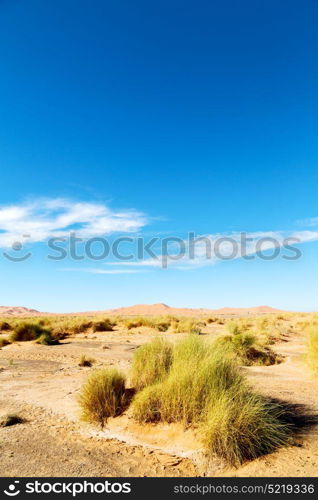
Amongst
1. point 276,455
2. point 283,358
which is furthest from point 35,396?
point 283,358

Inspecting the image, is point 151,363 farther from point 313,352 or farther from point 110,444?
point 313,352

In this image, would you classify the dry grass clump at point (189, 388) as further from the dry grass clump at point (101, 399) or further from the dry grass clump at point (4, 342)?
the dry grass clump at point (4, 342)

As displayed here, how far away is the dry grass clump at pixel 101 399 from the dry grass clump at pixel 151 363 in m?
0.54

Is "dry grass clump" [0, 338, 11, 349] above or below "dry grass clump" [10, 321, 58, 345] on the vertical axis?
below

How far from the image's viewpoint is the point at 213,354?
6816 millimetres

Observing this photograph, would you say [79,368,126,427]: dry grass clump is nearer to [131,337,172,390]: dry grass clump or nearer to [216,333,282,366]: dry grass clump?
[131,337,172,390]: dry grass clump

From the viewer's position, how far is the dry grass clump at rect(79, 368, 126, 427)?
677cm

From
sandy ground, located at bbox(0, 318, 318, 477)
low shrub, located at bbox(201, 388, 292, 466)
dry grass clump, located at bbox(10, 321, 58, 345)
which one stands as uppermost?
dry grass clump, located at bbox(10, 321, 58, 345)

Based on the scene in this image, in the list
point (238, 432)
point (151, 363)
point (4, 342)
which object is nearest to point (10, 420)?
point (151, 363)

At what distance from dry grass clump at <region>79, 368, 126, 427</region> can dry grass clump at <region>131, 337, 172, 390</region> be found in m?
0.54

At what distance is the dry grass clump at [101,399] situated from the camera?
677 centimetres

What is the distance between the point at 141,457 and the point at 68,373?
676 cm

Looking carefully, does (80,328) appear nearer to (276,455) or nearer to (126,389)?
(126,389)

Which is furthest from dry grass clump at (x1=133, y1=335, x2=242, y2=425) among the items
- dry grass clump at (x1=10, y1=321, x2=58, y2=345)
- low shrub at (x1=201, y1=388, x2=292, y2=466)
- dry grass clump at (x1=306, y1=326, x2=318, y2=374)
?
dry grass clump at (x1=10, y1=321, x2=58, y2=345)
